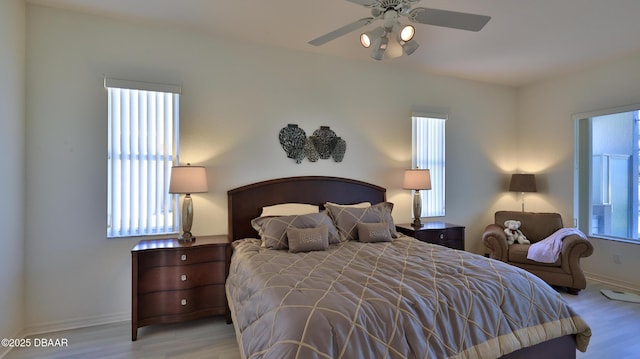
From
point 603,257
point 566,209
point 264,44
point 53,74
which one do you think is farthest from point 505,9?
point 53,74

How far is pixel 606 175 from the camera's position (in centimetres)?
454

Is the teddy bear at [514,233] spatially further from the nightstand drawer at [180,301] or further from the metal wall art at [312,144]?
the nightstand drawer at [180,301]

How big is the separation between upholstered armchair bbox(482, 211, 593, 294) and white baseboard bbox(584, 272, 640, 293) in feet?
2.50

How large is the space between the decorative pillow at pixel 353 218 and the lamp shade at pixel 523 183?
255 centimetres

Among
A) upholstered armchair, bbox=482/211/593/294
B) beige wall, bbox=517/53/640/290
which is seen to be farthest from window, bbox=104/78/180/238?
beige wall, bbox=517/53/640/290

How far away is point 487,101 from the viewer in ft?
16.3

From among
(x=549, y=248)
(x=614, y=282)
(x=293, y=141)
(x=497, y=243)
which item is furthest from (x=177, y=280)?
(x=614, y=282)

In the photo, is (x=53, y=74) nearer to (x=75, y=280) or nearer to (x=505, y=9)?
(x=75, y=280)

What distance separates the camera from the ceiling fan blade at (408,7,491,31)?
200 cm

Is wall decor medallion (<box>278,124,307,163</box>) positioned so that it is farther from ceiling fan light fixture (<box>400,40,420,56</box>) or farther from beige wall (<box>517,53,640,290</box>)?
beige wall (<box>517,53,640,290</box>)

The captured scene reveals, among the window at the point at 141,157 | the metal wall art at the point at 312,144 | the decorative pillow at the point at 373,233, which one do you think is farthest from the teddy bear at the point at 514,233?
the window at the point at 141,157

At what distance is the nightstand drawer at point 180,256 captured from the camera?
2750mm

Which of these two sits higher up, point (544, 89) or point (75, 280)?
point (544, 89)

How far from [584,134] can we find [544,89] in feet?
2.84
